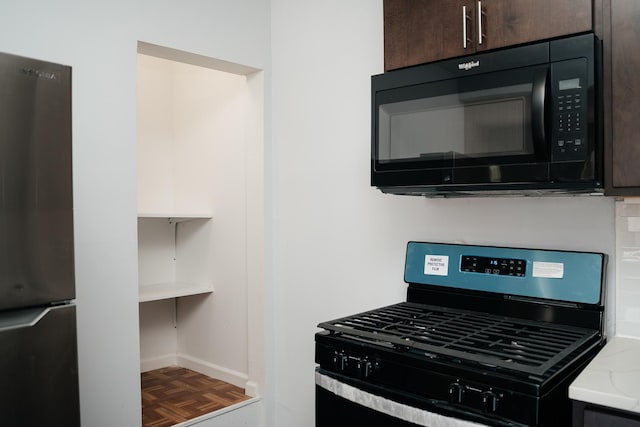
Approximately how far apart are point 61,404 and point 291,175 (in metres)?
1.59

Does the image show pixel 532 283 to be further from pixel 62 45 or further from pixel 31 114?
pixel 62 45

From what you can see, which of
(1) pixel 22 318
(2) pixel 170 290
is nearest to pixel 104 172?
(1) pixel 22 318

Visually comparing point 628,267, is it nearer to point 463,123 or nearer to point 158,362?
point 463,123

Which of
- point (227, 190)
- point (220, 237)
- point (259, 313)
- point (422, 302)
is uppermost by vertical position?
point (227, 190)

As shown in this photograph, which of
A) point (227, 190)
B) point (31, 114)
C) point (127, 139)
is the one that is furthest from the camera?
point (227, 190)

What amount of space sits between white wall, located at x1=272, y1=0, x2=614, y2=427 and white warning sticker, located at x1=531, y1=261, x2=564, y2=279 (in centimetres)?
13

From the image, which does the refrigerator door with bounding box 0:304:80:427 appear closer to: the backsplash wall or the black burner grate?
the black burner grate

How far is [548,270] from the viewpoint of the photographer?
1.69 m

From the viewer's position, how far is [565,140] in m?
1.41

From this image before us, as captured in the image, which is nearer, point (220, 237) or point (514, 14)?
point (514, 14)

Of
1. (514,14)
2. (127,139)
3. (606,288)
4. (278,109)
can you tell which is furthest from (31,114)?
(606,288)

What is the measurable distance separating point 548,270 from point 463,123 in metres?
0.57

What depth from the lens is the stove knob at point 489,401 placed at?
1.25 meters

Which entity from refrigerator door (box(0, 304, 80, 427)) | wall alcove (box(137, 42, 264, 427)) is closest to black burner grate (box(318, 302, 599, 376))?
refrigerator door (box(0, 304, 80, 427))
